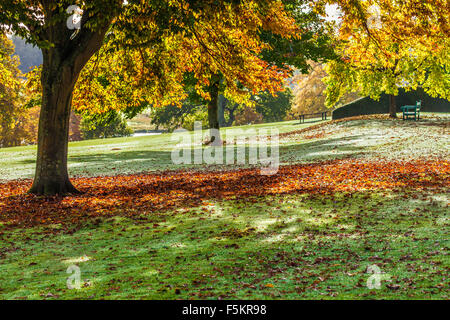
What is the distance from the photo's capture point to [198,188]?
14.3 metres

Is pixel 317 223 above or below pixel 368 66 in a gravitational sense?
below

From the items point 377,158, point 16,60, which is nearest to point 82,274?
point 377,158

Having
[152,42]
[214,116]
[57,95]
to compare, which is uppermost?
[152,42]

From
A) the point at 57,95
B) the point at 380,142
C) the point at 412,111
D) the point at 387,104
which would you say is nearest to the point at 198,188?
the point at 57,95

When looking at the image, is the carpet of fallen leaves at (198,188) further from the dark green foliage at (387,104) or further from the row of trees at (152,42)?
the dark green foliage at (387,104)

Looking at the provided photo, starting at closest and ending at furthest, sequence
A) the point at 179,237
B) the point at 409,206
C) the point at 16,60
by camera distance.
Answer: the point at 179,237, the point at 409,206, the point at 16,60

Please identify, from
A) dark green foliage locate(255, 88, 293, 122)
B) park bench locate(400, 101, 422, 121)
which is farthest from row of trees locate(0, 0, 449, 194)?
dark green foliage locate(255, 88, 293, 122)

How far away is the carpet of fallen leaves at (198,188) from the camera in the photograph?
11273mm

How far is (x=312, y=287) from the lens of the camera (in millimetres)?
5418

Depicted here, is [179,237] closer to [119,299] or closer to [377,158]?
[119,299]

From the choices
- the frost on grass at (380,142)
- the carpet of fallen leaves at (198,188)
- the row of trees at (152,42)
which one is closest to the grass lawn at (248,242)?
the carpet of fallen leaves at (198,188)

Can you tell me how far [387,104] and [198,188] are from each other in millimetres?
34041

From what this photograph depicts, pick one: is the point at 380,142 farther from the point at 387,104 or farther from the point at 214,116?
the point at 387,104

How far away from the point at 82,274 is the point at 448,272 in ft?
16.8
